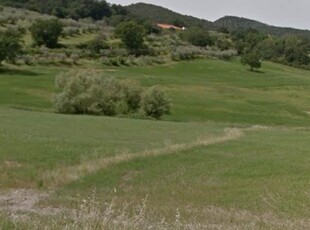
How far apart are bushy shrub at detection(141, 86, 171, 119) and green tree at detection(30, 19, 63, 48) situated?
6114 centimetres

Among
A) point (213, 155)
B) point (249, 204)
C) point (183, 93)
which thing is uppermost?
point (249, 204)

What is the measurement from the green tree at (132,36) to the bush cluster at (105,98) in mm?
61496

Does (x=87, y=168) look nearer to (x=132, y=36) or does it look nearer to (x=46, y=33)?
(x=46, y=33)

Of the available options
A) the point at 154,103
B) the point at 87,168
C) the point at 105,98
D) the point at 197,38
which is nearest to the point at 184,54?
the point at 197,38

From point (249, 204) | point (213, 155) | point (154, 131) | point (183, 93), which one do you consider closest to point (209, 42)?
point (183, 93)

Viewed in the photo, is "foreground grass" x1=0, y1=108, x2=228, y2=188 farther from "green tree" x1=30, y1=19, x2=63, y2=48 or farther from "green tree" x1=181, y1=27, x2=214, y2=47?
"green tree" x1=181, y1=27, x2=214, y2=47

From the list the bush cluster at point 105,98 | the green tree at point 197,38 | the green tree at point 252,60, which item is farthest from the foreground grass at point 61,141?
the green tree at point 197,38

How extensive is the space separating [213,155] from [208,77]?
88651 millimetres

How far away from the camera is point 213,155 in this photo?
30344 mm

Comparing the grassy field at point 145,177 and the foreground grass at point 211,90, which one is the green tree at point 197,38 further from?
the grassy field at point 145,177

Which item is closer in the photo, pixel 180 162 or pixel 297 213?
pixel 297 213

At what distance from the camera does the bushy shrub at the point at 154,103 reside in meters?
70.7

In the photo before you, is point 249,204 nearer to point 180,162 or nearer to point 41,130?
point 180,162

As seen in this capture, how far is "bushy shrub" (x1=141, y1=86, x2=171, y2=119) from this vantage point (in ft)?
232
